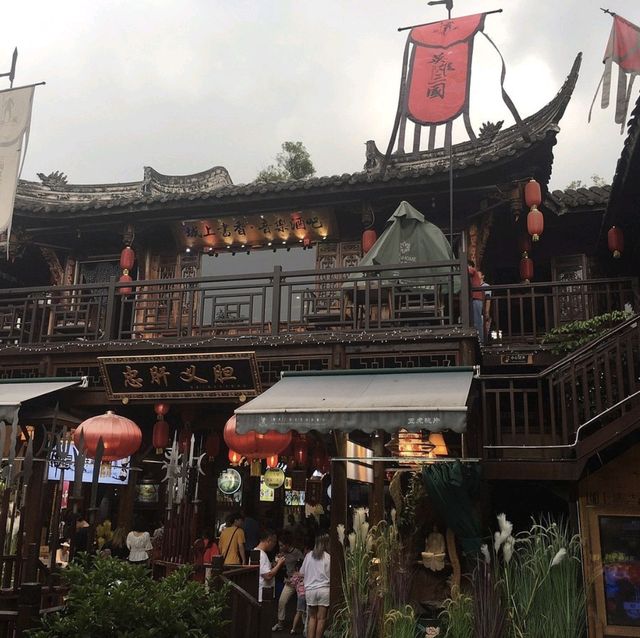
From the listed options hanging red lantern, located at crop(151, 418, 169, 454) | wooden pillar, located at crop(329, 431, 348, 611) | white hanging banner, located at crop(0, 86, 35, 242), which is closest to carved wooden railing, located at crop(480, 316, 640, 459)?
wooden pillar, located at crop(329, 431, 348, 611)

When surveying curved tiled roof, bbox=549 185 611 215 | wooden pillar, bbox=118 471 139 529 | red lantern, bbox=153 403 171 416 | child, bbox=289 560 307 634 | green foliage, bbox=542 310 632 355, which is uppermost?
curved tiled roof, bbox=549 185 611 215

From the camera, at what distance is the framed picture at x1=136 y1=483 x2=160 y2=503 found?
47.4 ft

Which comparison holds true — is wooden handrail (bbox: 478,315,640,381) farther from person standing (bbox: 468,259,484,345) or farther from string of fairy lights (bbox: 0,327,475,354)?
person standing (bbox: 468,259,484,345)

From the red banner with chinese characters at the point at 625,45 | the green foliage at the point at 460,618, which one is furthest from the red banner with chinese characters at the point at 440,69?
the green foliage at the point at 460,618

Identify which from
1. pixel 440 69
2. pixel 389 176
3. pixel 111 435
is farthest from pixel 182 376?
pixel 440 69

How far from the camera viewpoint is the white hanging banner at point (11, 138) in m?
10.5

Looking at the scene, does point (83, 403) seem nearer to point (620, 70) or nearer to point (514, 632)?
point (514, 632)

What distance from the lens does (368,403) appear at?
24.0 feet

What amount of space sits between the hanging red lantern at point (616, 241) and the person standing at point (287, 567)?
6576 mm

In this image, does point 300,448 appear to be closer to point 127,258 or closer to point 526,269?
point 127,258

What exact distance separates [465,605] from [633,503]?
2.85 metres

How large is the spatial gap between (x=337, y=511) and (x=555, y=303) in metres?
4.12

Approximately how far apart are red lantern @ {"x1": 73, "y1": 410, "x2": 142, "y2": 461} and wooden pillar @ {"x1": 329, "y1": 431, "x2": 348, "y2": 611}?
2.51 metres

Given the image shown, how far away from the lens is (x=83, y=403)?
9914mm
